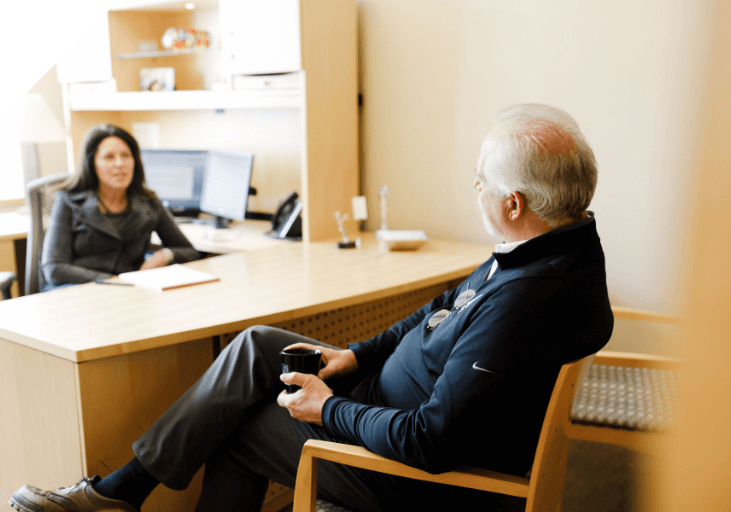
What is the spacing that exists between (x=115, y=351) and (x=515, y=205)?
1.03 m

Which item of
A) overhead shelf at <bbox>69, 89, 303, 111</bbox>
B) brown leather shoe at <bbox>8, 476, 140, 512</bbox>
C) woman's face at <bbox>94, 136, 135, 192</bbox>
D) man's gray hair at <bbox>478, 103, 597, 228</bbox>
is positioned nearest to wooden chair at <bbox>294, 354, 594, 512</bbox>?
man's gray hair at <bbox>478, 103, 597, 228</bbox>

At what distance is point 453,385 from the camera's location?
3.78 ft

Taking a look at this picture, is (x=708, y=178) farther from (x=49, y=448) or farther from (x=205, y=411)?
(x=49, y=448)

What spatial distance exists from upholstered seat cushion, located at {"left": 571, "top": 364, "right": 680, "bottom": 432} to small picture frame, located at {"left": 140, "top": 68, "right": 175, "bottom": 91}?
296cm

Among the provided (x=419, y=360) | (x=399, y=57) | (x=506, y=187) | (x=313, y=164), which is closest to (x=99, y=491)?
(x=419, y=360)

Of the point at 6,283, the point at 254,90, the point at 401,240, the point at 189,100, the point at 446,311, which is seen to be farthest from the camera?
the point at 189,100

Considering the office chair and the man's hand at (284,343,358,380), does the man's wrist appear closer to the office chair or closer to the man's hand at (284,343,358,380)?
the office chair

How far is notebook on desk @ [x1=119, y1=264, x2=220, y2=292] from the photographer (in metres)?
2.12

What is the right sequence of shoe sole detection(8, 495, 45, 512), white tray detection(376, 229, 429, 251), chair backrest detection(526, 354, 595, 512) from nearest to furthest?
chair backrest detection(526, 354, 595, 512) → shoe sole detection(8, 495, 45, 512) → white tray detection(376, 229, 429, 251)

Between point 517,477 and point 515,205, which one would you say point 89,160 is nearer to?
point 515,205

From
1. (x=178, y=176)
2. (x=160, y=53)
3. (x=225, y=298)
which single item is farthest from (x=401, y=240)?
(x=160, y=53)

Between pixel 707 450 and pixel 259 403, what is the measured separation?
1.39 m

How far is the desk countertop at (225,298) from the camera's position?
1.63 metres

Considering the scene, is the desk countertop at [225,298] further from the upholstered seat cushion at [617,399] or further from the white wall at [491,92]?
the upholstered seat cushion at [617,399]
